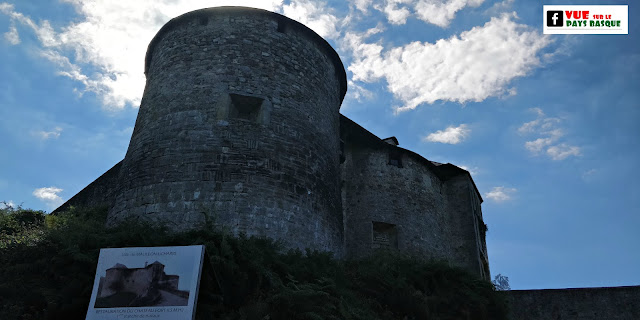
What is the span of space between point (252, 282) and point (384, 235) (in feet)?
29.4

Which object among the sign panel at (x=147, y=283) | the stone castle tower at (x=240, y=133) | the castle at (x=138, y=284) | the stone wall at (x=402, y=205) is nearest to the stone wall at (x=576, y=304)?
the stone wall at (x=402, y=205)

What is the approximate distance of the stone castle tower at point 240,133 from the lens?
10.5 meters

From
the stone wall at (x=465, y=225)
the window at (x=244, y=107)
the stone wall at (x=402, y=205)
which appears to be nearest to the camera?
the window at (x=244, y=107)

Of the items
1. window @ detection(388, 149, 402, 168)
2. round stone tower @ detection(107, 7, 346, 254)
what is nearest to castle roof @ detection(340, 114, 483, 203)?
window @ detection(388, 149, 402, 168)

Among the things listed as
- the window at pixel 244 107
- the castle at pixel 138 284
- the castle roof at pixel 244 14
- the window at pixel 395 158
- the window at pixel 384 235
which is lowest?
the castle at pixel 138 284

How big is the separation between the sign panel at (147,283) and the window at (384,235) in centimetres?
1026

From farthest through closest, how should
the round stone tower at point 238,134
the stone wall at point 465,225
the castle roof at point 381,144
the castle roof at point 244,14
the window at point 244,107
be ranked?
the stone wall at point 465,225
the castle roof at point 381,144
the castle roof at point 244,14
the window at point 244,107
the round stone tower at point 238,134

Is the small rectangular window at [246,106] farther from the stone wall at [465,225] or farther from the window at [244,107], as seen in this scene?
the stone wall at [465,225]

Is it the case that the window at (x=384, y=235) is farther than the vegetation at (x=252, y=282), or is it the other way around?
the window at (x=384, y=235)

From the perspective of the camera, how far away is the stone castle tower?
10.5m

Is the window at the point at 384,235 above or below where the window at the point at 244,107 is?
below

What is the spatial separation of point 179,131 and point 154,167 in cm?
99

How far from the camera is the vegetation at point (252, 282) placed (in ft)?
24.6

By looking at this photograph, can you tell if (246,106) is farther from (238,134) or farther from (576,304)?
(576,304)
